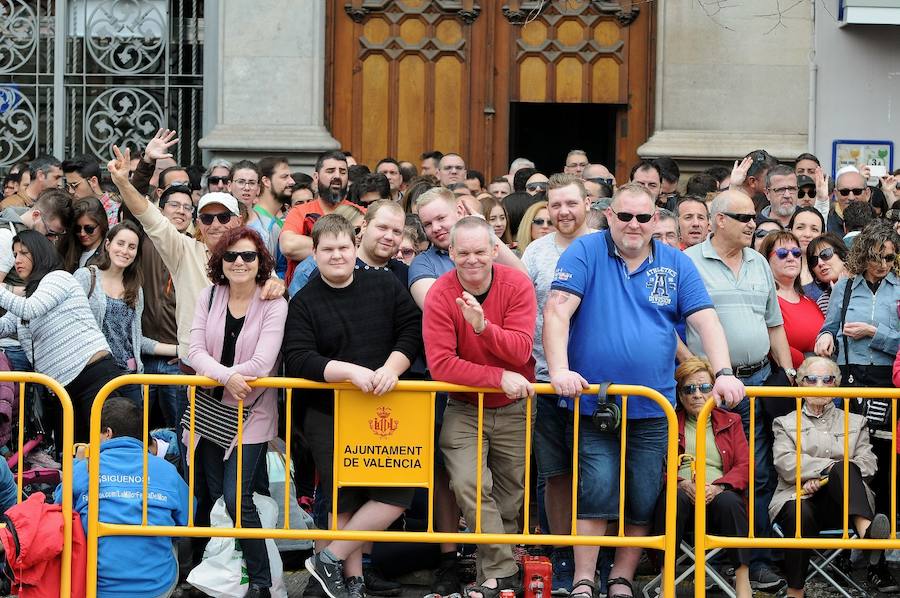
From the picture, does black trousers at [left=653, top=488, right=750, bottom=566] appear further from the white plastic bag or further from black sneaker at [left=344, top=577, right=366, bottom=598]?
the white plastic bag

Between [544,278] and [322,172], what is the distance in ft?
9.06

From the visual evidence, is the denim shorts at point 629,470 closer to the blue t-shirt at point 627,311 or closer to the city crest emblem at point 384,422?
the blue t-shirt at point 627,311

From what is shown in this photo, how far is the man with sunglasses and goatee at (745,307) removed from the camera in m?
8.70

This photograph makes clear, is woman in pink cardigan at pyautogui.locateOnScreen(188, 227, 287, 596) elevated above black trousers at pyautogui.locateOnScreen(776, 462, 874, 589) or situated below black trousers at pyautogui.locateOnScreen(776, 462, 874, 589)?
above

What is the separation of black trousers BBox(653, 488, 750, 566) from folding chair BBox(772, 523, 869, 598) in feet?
0.90

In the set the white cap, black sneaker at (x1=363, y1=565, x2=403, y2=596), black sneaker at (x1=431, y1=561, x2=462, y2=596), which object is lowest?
black sneaker at (x1=363, y1=565, x2=403, y2=596)

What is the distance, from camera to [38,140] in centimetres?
1574

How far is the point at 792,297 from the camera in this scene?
31.7ft

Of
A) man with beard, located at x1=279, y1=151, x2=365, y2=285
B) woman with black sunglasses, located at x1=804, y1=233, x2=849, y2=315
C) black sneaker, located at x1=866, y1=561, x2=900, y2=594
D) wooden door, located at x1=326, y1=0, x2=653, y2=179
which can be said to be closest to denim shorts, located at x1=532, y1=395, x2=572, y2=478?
black sneaker, located at x1=866, y1=561, x2=900, y2=594

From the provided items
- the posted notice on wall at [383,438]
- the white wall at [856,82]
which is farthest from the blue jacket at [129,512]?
the white wall at [856,82]

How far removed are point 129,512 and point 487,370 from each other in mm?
2013

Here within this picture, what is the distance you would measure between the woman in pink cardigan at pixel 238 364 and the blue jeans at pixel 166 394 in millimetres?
841

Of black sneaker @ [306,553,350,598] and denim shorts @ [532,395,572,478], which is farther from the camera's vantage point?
denim shorts @ [532,395,572,478]

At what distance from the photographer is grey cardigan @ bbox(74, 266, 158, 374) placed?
9.84 meters
